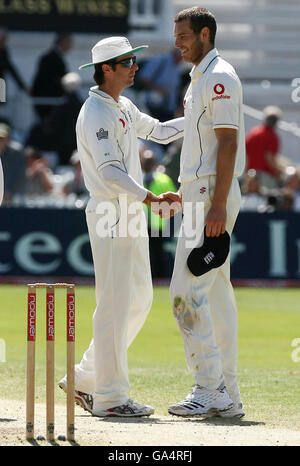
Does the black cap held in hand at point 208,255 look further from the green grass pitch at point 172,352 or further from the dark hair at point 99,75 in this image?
the dark hair at point 99,75

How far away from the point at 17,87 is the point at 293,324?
937 cm

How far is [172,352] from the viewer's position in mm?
10492

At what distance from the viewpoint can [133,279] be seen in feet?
23.1

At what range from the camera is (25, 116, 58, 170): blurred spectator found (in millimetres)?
19500

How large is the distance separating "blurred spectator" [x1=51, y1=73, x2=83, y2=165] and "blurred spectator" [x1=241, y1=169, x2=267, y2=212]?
301 centimetres

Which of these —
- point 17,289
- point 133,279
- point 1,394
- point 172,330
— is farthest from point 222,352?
point 17,289

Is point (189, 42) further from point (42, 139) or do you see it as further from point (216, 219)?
point (42, 139)

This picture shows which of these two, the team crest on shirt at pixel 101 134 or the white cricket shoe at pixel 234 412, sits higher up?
the team crest on shirt at pixel 101 134

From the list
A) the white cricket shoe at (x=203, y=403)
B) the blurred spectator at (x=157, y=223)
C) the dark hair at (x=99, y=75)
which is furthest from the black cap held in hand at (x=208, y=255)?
the blurred spectator at (x=157, y=223)

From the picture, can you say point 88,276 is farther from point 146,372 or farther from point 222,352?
point 222,352

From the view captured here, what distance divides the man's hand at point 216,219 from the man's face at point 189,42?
36.7 inches

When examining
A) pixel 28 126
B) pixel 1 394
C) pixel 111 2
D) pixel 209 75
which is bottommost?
pixel 1 394

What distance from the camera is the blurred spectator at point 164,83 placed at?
65.6ft

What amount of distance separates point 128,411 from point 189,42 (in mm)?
2239
